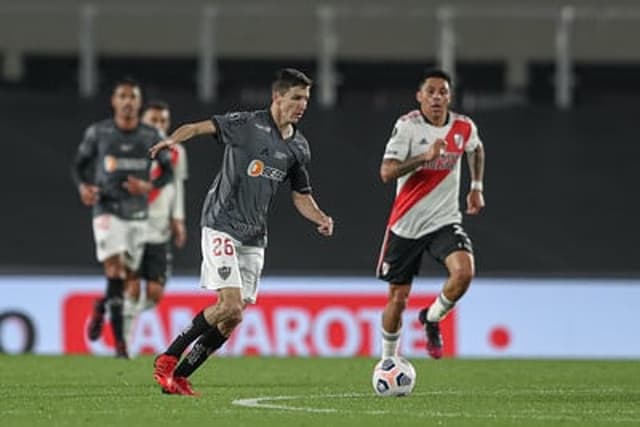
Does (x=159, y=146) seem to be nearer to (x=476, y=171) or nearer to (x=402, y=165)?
(x=402, y=165)

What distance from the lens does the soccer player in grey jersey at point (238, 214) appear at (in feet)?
39.9

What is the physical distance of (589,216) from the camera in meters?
21.8

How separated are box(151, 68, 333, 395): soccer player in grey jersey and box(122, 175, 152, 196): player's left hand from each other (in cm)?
479

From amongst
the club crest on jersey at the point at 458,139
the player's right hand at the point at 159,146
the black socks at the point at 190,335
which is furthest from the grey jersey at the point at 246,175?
the club crest on jersey at the point at 458,139

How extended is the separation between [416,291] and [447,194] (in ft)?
19.6

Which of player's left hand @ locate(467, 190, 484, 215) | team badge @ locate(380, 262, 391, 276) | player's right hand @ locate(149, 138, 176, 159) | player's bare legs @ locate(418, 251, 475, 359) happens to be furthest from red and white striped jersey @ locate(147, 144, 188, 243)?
player's right hand @ locate(149, 138, 176, 159)

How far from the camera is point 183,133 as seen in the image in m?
11.7

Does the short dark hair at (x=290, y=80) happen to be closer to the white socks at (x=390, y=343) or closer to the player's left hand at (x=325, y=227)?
the player's left hand at (x=325, y=227)

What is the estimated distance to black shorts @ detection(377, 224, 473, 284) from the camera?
47.5 feet

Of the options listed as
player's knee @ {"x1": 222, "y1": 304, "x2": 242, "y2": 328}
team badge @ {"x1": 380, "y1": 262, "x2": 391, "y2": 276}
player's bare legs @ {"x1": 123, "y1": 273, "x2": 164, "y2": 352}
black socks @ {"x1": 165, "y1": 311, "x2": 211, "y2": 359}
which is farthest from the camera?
player's bare legs @ {"x1": 123, "y1": 273, "x2": 164, "y2": 352}

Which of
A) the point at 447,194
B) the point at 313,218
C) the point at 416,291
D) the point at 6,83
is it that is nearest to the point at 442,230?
the point at 447,194

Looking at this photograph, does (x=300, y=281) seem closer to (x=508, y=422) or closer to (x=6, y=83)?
(x=6, y=83)

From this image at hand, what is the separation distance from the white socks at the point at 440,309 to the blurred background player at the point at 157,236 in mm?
3724

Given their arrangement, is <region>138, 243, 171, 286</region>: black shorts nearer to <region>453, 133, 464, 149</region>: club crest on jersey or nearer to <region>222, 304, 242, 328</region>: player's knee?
<region>453, 133, 464, 149</region>: club crest on jersey
